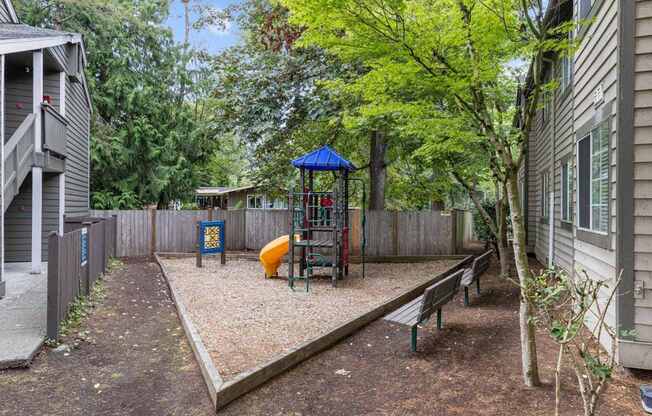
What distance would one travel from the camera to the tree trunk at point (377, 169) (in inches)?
568

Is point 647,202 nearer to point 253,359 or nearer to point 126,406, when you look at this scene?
point 253,359

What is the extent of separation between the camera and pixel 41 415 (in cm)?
377

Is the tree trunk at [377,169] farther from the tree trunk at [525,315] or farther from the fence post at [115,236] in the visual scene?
the tree trunk at [525,315]

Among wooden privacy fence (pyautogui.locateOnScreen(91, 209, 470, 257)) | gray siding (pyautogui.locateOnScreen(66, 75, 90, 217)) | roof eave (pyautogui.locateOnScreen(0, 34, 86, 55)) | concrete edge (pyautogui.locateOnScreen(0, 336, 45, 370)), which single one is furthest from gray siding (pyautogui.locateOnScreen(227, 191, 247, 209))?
concrete edge (pyautogui.locateOnScreen(0, 336, 45, 370))

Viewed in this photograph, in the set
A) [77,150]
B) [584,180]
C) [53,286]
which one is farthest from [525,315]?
[77,150]

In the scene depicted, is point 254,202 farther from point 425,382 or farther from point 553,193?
point 425,382

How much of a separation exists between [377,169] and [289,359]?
10.3 metres

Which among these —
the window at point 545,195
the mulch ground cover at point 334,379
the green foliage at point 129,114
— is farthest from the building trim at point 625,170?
the green foliage at point 129,114

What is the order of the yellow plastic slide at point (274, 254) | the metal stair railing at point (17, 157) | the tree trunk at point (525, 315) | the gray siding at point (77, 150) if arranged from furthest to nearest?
the gray siding at point (77, 150) → the yellow plastic slide at point (274, 254) → the metal stair railing at point (17, 157) → the tree trunk at point (525, 315)

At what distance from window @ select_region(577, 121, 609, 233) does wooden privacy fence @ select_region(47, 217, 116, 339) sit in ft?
20.8

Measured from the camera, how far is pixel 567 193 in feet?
29.4

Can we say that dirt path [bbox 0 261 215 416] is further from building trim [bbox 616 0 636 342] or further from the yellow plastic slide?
building trim [bbox 616 0 636 342]

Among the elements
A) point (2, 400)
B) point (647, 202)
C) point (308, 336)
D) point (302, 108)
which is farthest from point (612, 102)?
point (302, 108)

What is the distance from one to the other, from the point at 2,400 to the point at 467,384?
4186 mm
